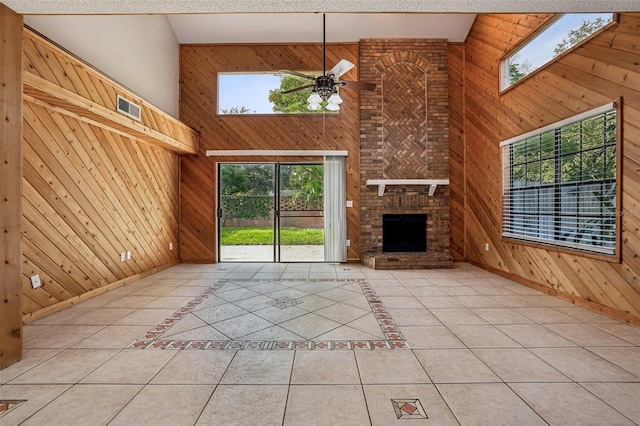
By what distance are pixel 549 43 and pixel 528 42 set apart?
1.52 ft

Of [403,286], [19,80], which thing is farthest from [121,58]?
[403,286]

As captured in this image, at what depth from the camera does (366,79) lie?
5871mm

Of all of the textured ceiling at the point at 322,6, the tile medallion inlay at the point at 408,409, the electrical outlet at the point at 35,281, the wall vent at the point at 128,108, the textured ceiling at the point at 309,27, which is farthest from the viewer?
the textured ceiling at the point at 309,27

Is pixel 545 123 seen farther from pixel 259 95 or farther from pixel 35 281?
pixel 35 281

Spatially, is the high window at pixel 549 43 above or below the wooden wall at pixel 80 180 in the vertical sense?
above

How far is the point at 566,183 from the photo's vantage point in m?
3.65

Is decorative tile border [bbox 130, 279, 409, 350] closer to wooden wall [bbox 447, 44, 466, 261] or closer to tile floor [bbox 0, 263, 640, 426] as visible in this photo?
tile floor [bbox 0, 263, 640, 426]

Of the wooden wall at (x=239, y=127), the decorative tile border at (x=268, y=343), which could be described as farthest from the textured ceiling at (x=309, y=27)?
the decorative tile border at (x=268, y=343)

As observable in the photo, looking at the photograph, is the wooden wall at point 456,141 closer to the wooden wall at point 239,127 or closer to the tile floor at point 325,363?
the wooden wall at point 239,127

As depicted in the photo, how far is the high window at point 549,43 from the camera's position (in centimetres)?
332

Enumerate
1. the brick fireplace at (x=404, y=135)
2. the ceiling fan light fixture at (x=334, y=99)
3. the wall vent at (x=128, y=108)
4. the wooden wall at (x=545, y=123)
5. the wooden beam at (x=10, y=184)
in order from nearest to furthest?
the wooden beam at (x=10, y=184) < the wooden wall at (x=545, y=123) < the wall vent at (x=128, y=108) < the ceiling fan light fixture at (x=334, y=99) < the brick fireplace at (x=404, y=135)

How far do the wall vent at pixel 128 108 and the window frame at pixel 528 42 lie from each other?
5.68 meters

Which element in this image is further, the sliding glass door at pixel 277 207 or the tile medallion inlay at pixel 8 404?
the sliding glass door at pixel 277 207

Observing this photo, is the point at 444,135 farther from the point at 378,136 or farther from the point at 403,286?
the point at 403,286
